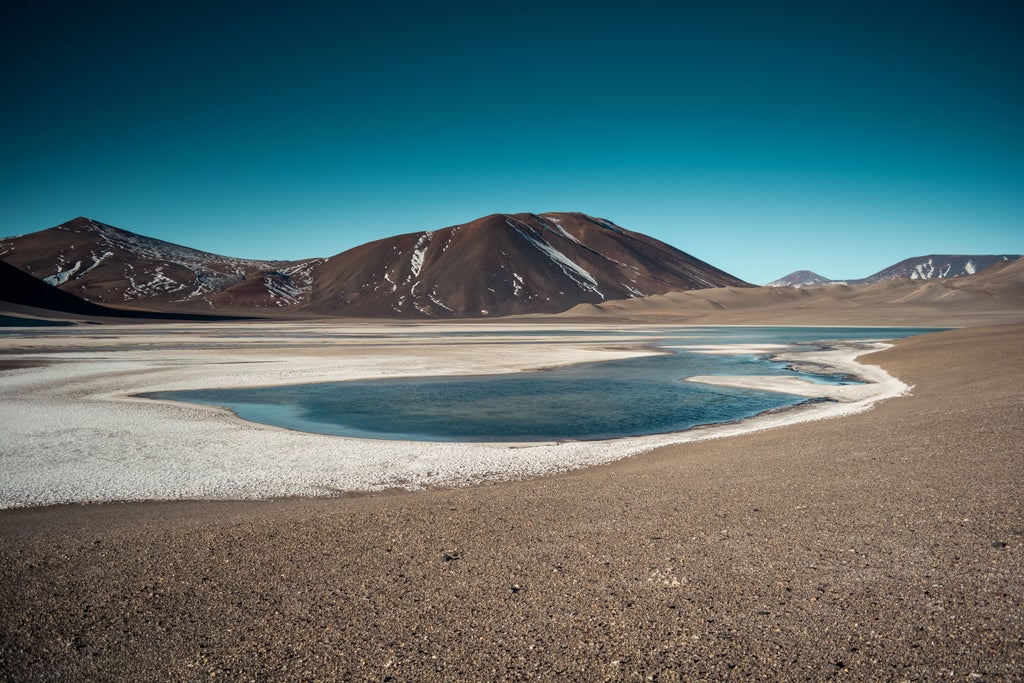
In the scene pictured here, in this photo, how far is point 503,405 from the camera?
22.1 m

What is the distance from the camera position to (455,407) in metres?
21.7

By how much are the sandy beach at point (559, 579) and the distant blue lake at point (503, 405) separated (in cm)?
726

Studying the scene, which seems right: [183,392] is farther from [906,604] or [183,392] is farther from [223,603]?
[906,604]

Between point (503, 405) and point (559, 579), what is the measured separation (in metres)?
15.8

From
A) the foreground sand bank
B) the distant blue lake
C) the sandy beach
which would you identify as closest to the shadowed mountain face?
the foreground sand bank

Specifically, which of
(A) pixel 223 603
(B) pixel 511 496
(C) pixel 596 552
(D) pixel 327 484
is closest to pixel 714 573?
(C) pixel 596 552

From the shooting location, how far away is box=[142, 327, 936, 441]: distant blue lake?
17.8m

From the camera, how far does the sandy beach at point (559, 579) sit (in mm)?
4855

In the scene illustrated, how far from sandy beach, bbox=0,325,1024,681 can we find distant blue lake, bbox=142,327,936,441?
23.8ft

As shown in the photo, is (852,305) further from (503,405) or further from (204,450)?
(204,450)

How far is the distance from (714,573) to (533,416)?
13738mm

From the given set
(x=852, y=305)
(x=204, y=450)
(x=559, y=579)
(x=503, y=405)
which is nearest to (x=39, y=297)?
(x=503, y=405)

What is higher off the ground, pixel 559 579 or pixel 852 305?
pixel 852 305

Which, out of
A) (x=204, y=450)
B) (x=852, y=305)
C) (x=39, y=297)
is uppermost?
(x=39, y=297)
